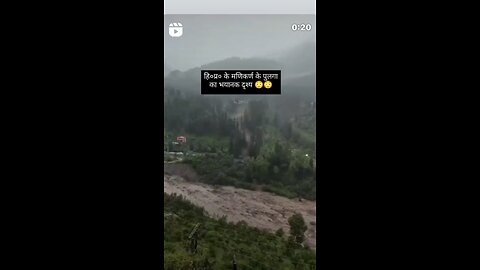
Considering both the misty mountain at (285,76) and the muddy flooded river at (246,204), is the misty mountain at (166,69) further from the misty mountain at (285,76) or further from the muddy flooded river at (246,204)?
the muddy flooded river at (246,204)

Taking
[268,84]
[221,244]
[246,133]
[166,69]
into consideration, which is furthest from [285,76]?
[221,244]

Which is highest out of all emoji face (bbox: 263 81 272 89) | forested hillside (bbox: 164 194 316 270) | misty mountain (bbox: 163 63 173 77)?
misty mountain (bbox: 163 63 173 77)

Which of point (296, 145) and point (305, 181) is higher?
point (296, 145)

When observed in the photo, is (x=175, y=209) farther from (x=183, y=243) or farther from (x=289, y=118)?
(x=289, y=118)

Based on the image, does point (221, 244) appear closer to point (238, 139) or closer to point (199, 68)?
point (238, 139)

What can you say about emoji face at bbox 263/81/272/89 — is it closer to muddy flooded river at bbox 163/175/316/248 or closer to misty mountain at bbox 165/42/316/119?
misty mountain at bbox 165/42/316/119

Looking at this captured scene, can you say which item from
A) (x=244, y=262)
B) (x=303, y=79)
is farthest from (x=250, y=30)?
(x=244, y=262)

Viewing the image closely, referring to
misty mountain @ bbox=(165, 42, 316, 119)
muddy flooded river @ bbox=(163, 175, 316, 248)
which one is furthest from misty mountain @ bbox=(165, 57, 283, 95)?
muddy flooded river @ bbox=(163, 175, 316, 248)
